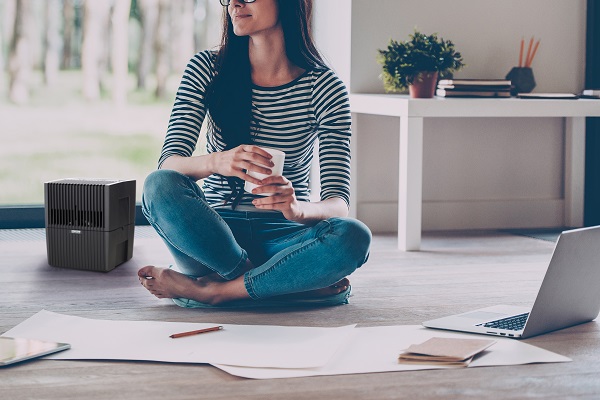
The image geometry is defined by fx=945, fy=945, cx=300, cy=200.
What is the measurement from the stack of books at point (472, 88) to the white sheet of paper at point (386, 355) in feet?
4.95

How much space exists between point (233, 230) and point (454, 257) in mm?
1047

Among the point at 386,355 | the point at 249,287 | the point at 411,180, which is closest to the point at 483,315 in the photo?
the point at 386,355

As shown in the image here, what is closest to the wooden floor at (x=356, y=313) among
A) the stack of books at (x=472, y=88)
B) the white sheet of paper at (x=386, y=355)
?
the white sheet of paper at (x=386, y=355)

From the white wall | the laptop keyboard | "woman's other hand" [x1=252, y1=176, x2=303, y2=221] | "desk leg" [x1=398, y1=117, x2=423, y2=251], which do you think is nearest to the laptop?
the laptop keyboard

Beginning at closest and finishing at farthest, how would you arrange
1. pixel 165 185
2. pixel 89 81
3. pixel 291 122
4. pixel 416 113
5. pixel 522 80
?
pixel 165 185 < pixel 291 122 < pixel 416 113 < pixel 522 80 < pixel 89 81

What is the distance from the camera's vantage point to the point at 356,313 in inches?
88.8

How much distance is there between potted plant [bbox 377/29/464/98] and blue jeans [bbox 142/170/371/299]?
1267 millimetres

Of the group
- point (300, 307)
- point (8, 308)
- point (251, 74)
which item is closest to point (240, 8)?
point (251, 74)

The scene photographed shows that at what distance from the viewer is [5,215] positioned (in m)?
3.80

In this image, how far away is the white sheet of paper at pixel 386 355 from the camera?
5.64 ft

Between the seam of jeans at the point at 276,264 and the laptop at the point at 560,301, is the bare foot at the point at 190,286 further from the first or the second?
the laptop at the point at 560,301

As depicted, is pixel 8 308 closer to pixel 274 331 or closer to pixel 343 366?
pixel 274 331

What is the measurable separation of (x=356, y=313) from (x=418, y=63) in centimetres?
137

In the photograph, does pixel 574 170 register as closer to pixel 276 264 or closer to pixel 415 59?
pixel 415 59
